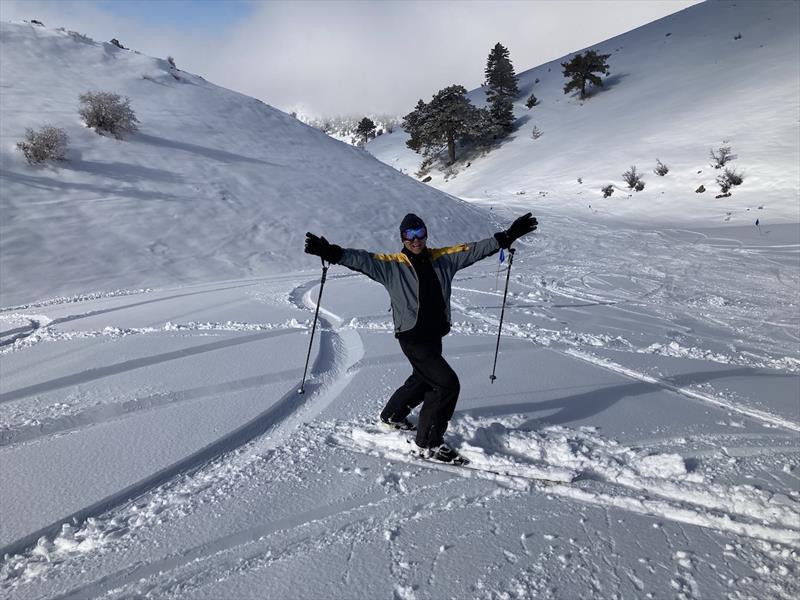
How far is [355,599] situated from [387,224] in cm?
1214

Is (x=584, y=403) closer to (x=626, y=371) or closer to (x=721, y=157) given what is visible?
(x=626, y=371)

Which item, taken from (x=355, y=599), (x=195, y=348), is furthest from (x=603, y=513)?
(x=195, y=348)

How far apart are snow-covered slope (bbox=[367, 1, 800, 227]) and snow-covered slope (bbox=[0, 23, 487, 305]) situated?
387 inches

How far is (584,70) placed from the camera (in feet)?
117

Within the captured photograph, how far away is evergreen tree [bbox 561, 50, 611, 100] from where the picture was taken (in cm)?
3559

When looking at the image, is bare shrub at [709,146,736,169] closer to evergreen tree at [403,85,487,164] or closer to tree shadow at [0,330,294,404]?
evergreen tree at [403,85,487,164]

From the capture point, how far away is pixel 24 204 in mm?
10164

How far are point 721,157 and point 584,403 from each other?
71.9ft

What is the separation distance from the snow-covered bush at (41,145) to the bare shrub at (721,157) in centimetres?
2445

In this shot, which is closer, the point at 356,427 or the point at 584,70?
the point at 356,427

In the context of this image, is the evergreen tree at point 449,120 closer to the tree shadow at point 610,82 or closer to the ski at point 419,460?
the tree shadow at point 610,82

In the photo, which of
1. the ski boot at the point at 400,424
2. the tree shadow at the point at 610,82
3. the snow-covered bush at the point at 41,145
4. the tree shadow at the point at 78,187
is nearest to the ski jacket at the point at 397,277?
the ski boot at the point at 400,424

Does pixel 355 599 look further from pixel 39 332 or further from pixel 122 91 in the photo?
pixel 122 91

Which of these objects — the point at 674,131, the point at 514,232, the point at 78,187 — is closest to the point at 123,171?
the point at 78,187
